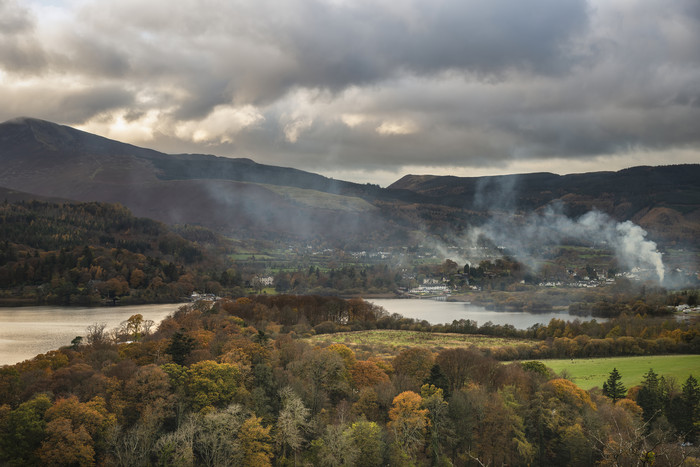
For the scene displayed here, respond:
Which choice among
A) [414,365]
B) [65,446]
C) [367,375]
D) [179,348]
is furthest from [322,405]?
[65,446]

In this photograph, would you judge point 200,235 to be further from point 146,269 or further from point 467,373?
point 467,373

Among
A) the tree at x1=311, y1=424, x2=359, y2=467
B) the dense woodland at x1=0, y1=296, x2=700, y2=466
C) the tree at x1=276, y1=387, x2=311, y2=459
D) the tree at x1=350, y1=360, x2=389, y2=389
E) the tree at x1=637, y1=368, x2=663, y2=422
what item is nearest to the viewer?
the dense woodland at x1=0, y1=296, x2=700, y2=466

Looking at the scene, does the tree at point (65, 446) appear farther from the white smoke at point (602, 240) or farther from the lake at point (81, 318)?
the white smoke at point (602, 240)

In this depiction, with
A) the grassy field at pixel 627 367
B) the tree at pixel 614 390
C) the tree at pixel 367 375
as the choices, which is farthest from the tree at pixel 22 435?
the grassy field at pixel 627 367

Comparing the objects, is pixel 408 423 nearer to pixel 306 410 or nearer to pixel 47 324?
pixel 306 410

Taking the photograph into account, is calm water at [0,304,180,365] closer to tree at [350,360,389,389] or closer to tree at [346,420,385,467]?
tree at [350,360,389,389]

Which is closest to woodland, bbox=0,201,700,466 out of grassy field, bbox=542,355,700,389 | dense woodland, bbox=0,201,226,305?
grassy field, bbox=542,355,700,389

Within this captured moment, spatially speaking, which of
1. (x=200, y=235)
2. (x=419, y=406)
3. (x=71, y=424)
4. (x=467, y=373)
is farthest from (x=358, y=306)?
(x=200, y=235)
